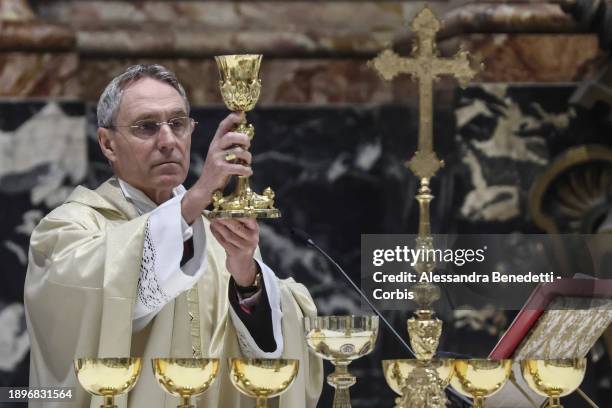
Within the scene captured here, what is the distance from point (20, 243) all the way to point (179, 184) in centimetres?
232

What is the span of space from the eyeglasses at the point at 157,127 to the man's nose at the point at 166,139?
16 millimetres

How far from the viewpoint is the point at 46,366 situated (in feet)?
16.5

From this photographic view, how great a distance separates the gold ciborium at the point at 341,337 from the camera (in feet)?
13.8

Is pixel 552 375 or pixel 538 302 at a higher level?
pixel 538 302

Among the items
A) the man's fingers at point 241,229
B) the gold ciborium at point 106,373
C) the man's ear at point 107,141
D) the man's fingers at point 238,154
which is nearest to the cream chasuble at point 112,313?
the man's ear at point 107,141

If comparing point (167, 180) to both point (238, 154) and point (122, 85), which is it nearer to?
point (122, 85)

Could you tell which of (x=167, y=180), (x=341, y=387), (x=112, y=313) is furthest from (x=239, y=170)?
(x=167, y=180)

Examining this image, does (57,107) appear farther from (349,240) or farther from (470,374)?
(470,374)

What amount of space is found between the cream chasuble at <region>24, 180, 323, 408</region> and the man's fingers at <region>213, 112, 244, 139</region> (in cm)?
59

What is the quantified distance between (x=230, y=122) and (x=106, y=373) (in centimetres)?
77

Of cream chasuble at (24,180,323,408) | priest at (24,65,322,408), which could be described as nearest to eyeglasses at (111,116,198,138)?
priest at (24,65,322,408)

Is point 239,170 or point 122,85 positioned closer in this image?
point 239,170

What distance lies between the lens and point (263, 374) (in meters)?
4.09

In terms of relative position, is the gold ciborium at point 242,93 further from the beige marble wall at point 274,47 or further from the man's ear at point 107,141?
the beige marble wall at point 274,47
